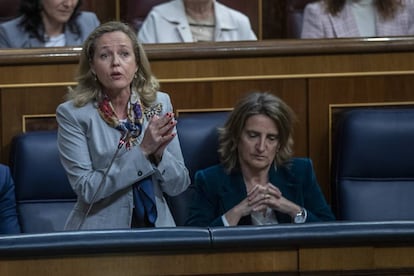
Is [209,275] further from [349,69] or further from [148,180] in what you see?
[349,69]

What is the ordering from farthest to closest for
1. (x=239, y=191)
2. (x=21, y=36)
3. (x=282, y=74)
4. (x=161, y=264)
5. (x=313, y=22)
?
(x=313, y=22) < (x=21, y=36) < (x=282, y=74) < (x=239, y=191) < (x=161, y=264)

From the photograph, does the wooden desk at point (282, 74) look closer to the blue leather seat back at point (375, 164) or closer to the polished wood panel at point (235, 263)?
→ the blue leather seat back at point (375, 164)

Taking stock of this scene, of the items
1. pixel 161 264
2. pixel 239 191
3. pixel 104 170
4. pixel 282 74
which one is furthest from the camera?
pixel 282 74

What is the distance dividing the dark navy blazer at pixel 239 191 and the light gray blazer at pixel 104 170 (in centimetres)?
8

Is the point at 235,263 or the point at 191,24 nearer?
the point at 235,263

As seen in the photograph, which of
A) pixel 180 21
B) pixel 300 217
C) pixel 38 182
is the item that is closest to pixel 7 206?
pixel 38 182

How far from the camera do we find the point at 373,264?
145cm

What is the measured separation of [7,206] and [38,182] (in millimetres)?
74

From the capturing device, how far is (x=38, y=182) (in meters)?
2.20

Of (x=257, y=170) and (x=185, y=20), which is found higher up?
(x=185, y=20)

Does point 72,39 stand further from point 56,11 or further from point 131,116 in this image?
point 131,116

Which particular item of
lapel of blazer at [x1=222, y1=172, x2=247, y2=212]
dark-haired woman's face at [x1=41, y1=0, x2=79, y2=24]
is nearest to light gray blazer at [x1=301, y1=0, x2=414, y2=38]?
dark-haired woman's face at [x1=41, y1=0, x2=79, y2=24]

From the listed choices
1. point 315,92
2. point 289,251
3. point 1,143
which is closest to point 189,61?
point 315,92

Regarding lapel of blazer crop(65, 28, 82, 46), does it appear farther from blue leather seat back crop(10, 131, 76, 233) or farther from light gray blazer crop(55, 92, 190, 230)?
light gray blazer crop(55, 92, 190, 230)
